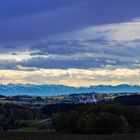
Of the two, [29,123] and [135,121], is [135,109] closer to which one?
[135,121]

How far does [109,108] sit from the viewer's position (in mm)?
132250

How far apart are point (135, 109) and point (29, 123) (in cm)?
4606

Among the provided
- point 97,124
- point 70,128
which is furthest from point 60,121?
point 97,124

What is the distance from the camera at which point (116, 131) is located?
115188 millimetres

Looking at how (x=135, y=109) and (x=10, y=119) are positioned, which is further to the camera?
(x=10, y=119)

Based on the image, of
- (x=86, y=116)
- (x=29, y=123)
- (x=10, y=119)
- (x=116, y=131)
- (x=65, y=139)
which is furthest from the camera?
(x=10, y=119)

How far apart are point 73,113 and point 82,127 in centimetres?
996

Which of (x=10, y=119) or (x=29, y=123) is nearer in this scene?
(x=29, y=123)

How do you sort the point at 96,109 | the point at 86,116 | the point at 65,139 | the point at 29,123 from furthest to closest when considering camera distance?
the point at 29,123, the point at 96,109, the point at 86,116, the point at 65,139

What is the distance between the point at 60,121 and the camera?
128 metres

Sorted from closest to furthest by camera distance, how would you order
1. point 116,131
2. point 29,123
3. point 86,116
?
point 116,131
point 86,116
point 29,123

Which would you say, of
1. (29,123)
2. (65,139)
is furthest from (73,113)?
(65,139)

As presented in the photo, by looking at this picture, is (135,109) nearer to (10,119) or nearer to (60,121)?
(60,121)

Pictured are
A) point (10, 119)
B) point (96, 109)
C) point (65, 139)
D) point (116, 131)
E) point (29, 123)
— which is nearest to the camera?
point (65, 139)
